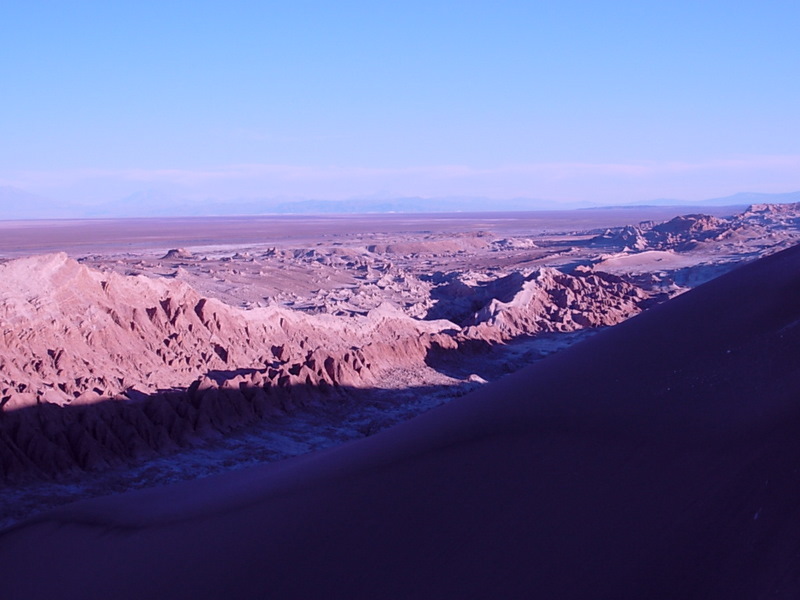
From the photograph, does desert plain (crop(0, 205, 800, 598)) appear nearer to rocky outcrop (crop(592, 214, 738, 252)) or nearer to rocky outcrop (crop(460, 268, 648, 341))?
rocky outcrop (crop(460, 268, 648, 341))

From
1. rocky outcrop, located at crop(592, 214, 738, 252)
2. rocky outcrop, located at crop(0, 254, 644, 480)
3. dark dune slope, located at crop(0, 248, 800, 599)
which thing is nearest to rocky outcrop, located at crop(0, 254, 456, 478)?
rocky outcrop, located at crop(0, 254, 644, 480)

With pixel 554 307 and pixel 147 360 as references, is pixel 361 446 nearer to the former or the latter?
pixel 147 360

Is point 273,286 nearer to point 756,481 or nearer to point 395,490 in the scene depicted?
point 395,490

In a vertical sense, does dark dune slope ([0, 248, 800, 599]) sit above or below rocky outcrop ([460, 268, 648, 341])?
above

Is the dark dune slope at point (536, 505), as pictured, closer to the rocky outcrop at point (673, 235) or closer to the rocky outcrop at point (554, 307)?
the rocky outcrop at point (554, 307)

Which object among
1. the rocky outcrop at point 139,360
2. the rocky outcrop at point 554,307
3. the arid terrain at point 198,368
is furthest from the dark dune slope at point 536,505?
the rocky outcrop at point 554,307

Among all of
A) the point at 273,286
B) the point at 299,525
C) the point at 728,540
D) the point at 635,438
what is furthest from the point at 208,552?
the point at 273,286

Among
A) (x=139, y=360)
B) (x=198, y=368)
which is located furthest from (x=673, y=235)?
(x=139, y=360)

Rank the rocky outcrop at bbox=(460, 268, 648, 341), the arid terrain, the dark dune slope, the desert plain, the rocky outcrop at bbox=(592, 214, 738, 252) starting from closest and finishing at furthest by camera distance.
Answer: the dark dune slope
the desert plain
the arid terrain
the rocky outcrop at bbox=(460, 268, 648, 341)
the rocky outcrop at bbox=(592, 214, 738, 252)
